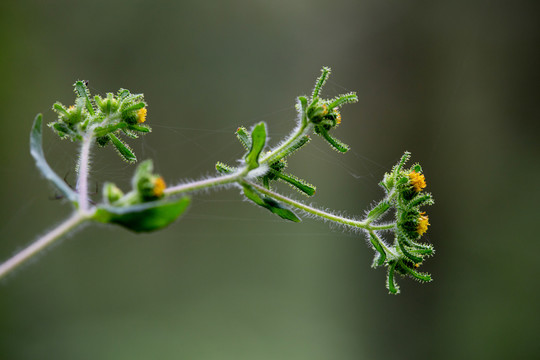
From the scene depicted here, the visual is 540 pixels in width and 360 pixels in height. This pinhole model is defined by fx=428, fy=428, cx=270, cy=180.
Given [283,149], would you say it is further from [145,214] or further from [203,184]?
[145,214]

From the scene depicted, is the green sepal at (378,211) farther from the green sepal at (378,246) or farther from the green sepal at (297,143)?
the green sepal at (297,143)

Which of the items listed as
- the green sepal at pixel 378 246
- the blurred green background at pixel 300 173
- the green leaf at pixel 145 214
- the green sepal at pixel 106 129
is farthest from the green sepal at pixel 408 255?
the blurred green background at pixel 300 173

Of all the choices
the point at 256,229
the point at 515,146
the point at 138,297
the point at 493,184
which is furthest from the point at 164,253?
the point at 515,146

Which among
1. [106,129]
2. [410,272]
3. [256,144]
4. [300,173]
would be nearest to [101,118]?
[106,129]

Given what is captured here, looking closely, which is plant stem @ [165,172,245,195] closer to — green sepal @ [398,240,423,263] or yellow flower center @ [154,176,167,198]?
yellow flower center @ [154,176,167,198]

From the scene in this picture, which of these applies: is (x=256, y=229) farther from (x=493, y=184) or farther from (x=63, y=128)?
(x=63, y=128)

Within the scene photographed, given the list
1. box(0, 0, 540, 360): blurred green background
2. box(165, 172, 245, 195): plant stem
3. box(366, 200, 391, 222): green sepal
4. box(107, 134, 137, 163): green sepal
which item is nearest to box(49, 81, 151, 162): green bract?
box(107, 134, 137, 163): green sepal
